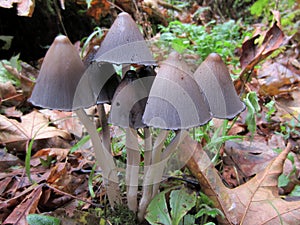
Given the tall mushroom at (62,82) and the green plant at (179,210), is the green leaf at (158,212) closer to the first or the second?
the green plant at (179,210)

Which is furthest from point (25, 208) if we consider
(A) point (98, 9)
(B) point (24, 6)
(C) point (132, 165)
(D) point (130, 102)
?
(A) point (98, 9)

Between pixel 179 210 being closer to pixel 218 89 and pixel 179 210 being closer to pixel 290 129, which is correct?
pixel 218 89

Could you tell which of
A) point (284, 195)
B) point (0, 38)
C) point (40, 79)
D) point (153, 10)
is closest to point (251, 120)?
point (284, 195)

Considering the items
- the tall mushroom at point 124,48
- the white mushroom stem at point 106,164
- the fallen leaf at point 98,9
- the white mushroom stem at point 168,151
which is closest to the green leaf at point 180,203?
the white mushroom stem at point 168,151

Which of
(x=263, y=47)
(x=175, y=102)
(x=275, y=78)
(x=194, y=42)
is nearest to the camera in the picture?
(x=175, y=102)

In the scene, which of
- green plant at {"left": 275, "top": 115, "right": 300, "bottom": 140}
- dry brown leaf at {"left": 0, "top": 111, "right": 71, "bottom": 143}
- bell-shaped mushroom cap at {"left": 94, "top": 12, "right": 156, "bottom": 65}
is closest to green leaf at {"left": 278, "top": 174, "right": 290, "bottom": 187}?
green plant at {"left": 275, "top": 115, "right": 300, "bottom": 140}

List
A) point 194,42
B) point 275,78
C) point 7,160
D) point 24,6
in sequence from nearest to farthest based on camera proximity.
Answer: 1. point 7,160
2. point 24,6
3. point 275,78
4. point 194,42

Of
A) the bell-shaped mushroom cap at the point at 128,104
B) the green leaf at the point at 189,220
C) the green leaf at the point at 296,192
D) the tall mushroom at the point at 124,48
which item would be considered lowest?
the green leaf at the point at 189,220

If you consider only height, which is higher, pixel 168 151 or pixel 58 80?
pixel 58 80
